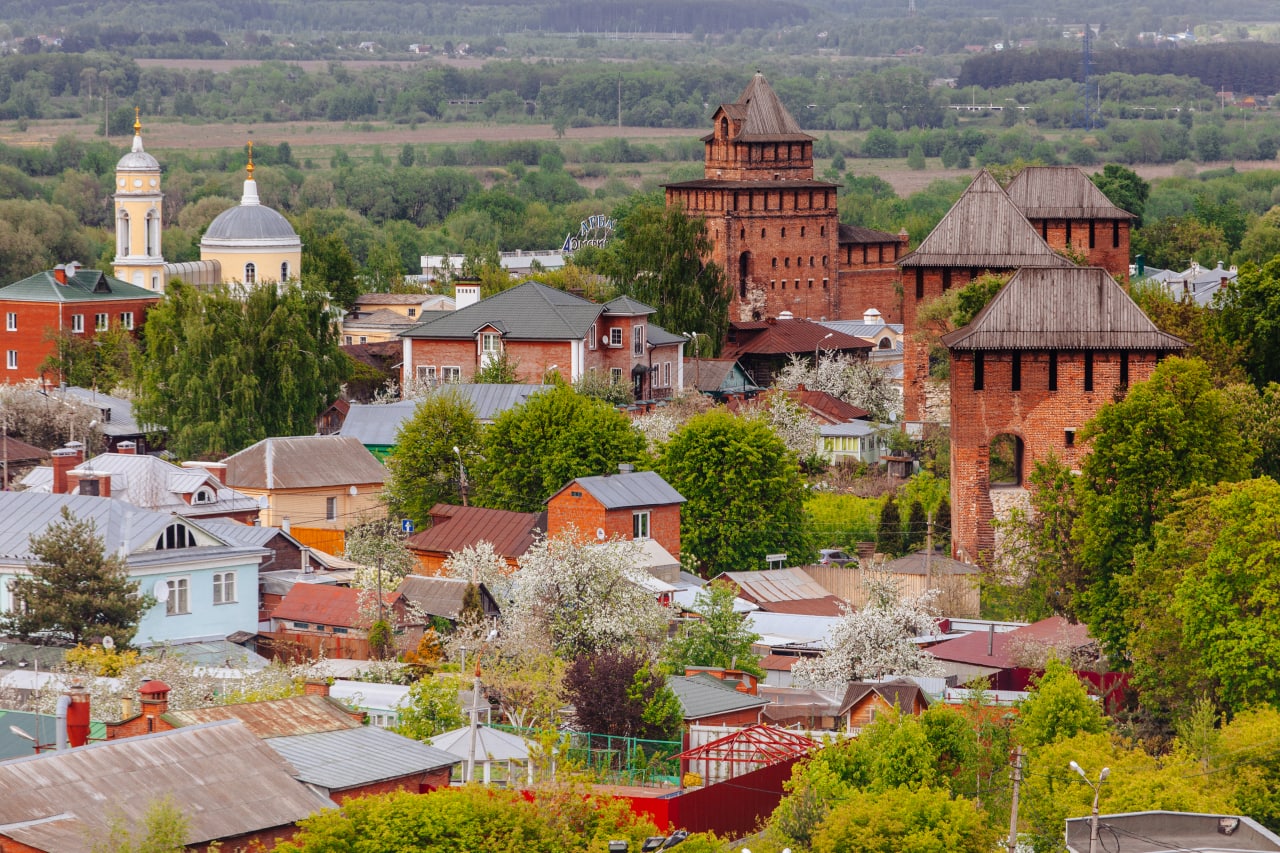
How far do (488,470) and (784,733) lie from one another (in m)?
20.5

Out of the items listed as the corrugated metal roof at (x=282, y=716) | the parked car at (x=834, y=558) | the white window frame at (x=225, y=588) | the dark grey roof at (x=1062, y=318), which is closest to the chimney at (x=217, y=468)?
the white window frame at (x=225, y=588)

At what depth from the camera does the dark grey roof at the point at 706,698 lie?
35.3 m

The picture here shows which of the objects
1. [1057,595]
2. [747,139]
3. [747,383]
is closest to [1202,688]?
[1057,595]

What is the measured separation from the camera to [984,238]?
57.0m

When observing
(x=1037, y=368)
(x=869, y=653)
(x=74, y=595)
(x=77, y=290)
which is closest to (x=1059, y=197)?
(x=1037, y=368)

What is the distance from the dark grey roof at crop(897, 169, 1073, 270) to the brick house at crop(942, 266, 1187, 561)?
9636mm

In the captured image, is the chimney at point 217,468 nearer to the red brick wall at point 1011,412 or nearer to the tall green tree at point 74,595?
the tall green tree at point 74,595

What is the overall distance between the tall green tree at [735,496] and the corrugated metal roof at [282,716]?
18769mm

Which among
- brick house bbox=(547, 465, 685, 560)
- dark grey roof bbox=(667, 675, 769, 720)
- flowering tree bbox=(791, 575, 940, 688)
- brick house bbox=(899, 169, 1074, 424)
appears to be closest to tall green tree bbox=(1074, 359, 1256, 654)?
flowering tree bbox=(791, 575, 940, 688)

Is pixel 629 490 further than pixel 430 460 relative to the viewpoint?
No

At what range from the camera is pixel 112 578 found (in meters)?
39.9

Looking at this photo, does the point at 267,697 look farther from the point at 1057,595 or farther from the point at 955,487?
the point at 955,487

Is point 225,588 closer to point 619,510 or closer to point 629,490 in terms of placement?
point 619,510

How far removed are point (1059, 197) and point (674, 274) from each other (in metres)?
19.3
